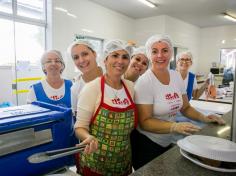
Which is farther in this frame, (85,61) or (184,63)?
(184,63)

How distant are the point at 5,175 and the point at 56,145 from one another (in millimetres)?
180

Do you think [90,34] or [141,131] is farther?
[90,34]

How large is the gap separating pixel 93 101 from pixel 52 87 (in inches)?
32.2

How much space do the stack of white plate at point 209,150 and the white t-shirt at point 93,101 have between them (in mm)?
Result: 405

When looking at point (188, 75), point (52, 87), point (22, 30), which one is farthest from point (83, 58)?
point (22, 30)

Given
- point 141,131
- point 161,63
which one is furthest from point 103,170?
point 161,63

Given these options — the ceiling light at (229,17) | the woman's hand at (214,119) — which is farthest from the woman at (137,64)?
the ceiling light at (229,17)

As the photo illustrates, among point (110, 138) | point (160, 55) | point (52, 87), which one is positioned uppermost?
point (160, 55)

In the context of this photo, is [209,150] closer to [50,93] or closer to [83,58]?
[83,58]

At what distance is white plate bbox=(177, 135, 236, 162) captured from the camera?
691mm

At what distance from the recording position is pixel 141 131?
49.3 inches

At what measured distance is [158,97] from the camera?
1164 millimetres

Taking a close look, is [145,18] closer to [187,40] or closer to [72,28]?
[187,40]

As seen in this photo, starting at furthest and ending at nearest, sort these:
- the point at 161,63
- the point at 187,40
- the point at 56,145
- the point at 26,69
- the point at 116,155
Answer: the point at 187,40, the point at 26,69, the point at 161,63, the point at 116,155, the point at 56,145
